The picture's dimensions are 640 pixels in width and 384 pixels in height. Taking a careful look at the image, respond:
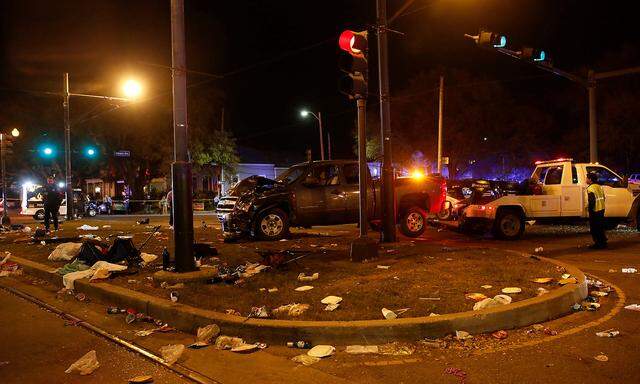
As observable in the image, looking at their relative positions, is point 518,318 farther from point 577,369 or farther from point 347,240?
point 347,240

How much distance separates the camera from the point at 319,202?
13.8 metres

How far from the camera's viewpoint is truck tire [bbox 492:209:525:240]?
1434 cm

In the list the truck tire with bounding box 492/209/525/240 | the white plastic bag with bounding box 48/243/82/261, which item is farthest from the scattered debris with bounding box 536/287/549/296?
the white plastic bag with bounding box 48/243/82/261

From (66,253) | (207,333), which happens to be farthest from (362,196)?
(66,253)

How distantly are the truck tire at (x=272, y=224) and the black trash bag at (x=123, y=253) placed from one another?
361cm

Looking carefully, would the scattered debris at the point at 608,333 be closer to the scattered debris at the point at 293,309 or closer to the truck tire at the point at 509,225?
the scattered debris at the point at 293,309

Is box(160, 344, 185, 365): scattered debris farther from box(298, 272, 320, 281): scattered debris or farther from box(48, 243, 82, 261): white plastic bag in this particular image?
box(48, 243, 82, 261): white plastic bag

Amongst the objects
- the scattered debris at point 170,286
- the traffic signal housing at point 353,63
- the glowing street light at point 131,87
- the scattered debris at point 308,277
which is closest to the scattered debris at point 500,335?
the scattered debris at point 308,277

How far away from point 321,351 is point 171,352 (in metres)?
1.52

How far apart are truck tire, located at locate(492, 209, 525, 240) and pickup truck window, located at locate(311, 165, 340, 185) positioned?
14.6ft

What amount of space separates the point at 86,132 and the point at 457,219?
99.6ft

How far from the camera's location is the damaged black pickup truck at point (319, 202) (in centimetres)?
1345

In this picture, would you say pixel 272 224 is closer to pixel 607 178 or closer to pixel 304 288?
pixel 304 288

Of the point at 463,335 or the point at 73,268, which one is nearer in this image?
the point at 463,335
